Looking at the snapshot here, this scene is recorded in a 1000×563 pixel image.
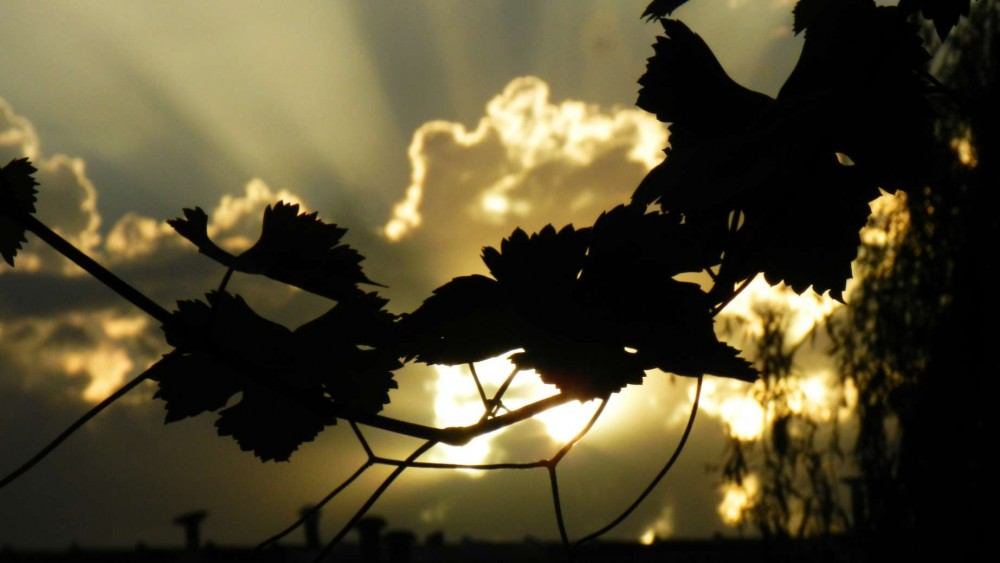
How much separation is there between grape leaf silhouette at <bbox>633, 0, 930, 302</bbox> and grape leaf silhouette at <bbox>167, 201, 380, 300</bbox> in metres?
0.31

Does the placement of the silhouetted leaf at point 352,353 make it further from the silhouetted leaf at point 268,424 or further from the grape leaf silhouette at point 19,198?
the grape leaf silhouette at point 19,198

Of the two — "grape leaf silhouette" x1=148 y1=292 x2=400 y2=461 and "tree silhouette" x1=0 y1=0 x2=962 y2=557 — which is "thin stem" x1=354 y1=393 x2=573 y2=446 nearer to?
"tree silhouette" x1=0 y1=0 x2=962 y2=557

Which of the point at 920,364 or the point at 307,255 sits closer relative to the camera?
the point at 307,255

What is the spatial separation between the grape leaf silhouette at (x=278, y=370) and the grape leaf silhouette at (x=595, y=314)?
0.45ft

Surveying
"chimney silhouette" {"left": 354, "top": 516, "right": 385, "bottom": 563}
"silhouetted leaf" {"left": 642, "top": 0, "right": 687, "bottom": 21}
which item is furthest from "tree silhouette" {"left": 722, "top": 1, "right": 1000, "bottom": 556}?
"chimney silhouette" {"left": 354, "top": 516, "right": 385, "bottom": 563}

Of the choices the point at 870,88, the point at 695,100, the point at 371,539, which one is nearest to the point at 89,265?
the point at 695,100

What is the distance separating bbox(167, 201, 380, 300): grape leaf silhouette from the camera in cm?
102

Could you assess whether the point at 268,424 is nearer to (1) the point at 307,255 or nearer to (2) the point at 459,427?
(1) the point at 307,255

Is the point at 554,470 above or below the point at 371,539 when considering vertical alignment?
below

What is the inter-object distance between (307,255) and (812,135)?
53cm

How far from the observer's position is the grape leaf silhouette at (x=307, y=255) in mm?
1021

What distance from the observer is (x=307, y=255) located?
1027 millimetres

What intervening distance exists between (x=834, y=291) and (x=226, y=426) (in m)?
0.69

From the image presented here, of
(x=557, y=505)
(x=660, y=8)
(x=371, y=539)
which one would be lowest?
(x=557, y=505)
